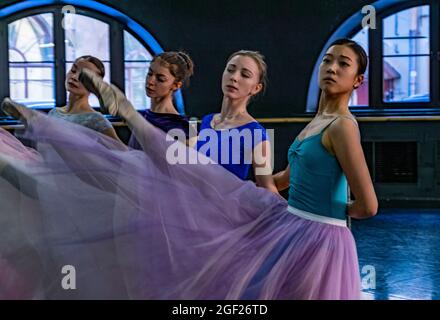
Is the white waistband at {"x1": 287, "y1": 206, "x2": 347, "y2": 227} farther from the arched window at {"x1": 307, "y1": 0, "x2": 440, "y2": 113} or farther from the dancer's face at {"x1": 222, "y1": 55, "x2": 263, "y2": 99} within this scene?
the arched window at {"x1": 307, "y1": 0, "x2": 440, "y2": 113}

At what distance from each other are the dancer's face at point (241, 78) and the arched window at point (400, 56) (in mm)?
4573

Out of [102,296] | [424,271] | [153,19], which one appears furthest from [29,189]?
[153,19]

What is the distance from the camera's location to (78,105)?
3.38 m

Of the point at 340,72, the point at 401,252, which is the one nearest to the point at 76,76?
the point at 340,72

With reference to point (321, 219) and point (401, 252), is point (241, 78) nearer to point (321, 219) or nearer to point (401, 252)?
point (321, 219)

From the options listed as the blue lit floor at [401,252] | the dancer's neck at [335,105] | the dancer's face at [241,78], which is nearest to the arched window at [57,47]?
the blue lit floor at [401,252]

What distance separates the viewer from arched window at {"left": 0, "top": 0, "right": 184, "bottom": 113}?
7.15 metres

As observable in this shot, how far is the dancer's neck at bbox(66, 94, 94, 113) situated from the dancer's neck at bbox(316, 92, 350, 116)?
1603 millimetres

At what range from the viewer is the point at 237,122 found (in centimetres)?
251

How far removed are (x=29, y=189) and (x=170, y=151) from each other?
1.51 feet

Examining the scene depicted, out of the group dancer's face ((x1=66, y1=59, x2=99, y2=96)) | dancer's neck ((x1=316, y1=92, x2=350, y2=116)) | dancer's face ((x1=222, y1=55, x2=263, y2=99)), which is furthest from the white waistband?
dancer's face ((x1=66, y1=59, x2=99, y2=96))

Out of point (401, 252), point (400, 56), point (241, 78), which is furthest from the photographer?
point (400, 56)

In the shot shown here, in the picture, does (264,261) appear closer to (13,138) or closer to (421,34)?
(13,138)

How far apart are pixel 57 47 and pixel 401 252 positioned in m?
3.91
